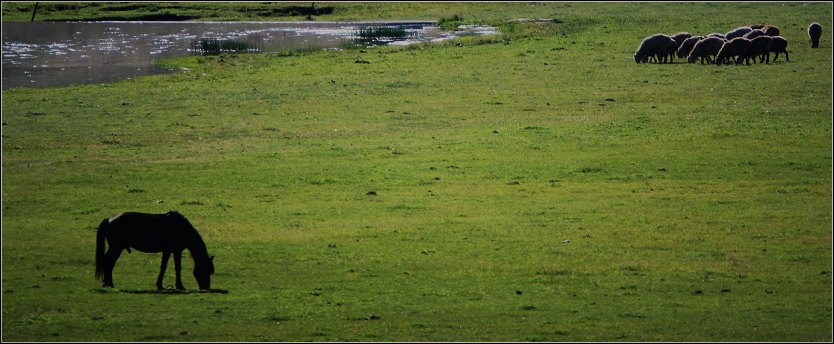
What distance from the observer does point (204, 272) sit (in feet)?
45.5

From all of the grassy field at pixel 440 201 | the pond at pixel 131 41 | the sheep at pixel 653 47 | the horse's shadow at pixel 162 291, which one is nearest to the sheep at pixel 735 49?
the grassy field at pixel 440 201

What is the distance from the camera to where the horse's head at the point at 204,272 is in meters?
13.8

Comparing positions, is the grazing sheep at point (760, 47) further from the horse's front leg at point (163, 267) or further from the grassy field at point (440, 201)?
the horse's front leg at point (163, 267)

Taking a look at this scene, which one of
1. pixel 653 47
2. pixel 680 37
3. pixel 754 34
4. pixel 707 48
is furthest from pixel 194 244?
pixel 680 37

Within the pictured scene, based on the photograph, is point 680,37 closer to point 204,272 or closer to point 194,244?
point 204,272

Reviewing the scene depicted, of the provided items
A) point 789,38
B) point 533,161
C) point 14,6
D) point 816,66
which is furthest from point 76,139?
point 14,6

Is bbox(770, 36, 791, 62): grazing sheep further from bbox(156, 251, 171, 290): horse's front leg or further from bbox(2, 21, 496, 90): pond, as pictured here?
bbox(156, 251, 171, 290): horse's front leg

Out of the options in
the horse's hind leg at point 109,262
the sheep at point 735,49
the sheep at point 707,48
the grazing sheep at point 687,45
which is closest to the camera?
the horse's hind leg at point 109,262

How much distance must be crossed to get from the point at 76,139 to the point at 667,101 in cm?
1650

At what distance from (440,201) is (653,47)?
23.9 metres

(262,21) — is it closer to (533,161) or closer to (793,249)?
(533,161)

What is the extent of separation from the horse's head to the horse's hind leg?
0.96 metres

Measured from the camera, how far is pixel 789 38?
48.7 m

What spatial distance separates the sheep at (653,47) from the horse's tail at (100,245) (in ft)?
102
